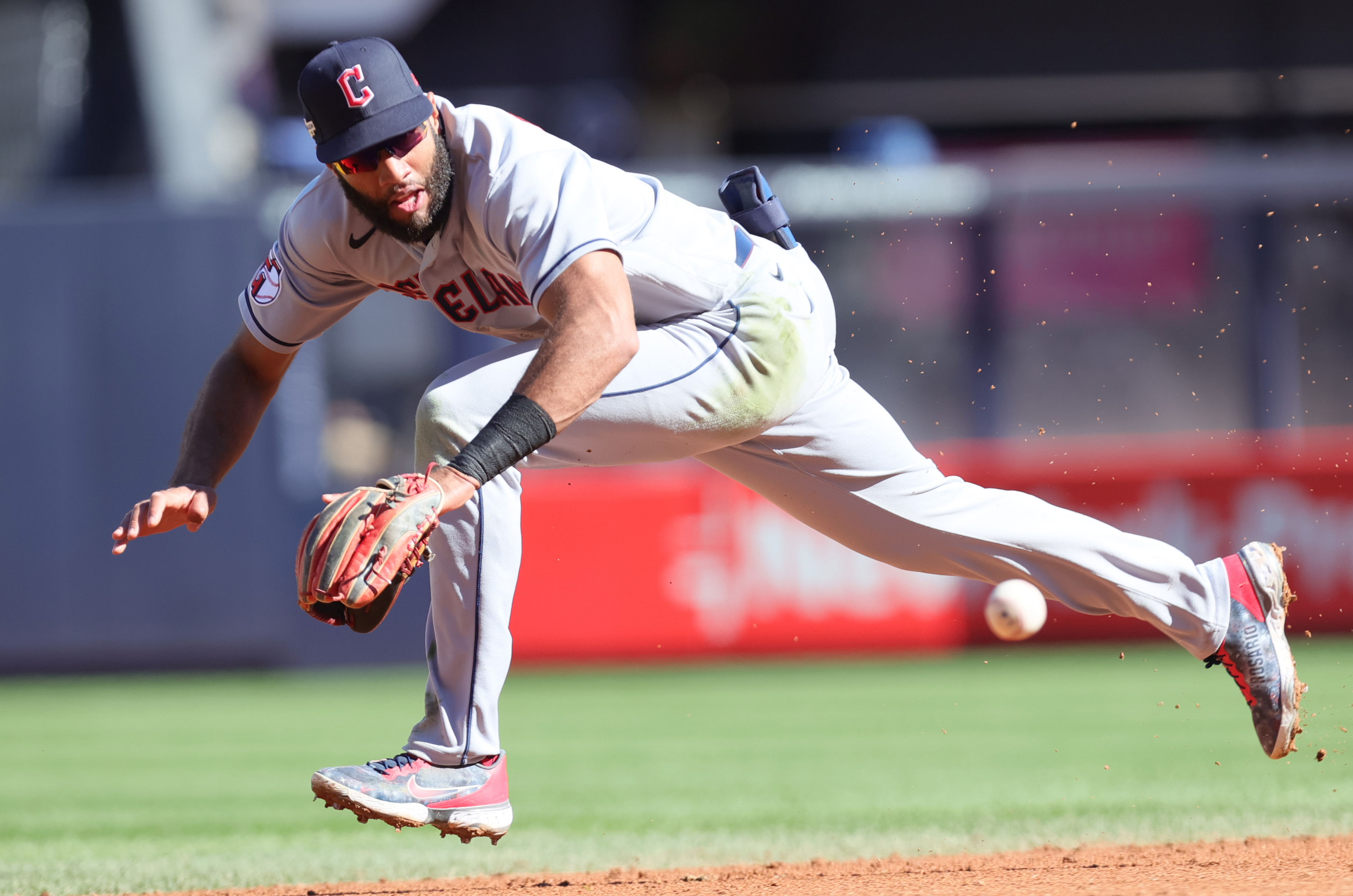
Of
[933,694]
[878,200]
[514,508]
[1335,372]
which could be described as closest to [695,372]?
[514,508]

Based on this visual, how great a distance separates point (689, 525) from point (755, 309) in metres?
6.02

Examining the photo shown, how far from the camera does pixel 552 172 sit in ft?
11.1

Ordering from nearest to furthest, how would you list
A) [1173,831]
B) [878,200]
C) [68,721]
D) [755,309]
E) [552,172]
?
[552,172] → [755,309] → [1173,831] → [68,721] → [878,200]

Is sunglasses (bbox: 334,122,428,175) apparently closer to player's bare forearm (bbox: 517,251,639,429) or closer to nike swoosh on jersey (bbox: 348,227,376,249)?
nike swoosh on jersey (bbox: 348,227,376,249)

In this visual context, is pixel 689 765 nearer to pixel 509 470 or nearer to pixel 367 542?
pixel 509 470

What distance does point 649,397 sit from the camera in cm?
351

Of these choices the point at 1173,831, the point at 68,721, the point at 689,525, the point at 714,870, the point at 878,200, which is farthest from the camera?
the point at 878,200

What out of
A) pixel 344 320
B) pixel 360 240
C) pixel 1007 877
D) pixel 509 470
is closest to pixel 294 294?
pixel 360 240

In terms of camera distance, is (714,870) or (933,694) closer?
(714,870)

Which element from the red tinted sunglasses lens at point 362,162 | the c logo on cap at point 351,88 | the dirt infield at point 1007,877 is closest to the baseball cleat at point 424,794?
the dirt infield at point 1007,877

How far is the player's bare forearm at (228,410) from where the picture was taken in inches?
152

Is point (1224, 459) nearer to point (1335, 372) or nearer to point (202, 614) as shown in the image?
point (1335, 372)

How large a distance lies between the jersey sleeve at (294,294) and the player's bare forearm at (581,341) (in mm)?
850

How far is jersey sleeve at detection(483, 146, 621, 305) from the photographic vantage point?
324 centimetres
